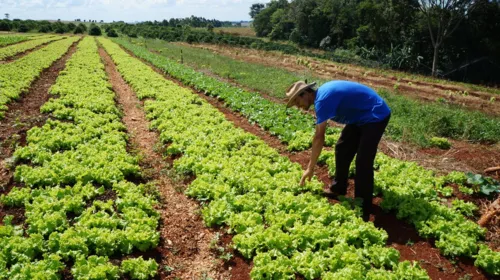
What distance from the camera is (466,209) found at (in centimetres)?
686

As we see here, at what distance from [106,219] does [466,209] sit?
22.7 ft

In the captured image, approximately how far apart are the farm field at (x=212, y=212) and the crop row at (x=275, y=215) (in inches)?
1.0

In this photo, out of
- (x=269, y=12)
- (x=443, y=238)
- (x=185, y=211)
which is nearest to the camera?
(x=443, y=238)

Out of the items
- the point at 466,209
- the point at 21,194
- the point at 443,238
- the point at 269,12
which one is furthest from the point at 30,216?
the point at 269,12

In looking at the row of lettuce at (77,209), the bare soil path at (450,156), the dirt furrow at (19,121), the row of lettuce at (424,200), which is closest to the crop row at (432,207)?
the row of lettuce at (424,200)

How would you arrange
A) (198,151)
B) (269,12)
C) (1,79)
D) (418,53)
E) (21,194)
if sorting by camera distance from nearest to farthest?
(21,194)
(198,151)
(1,79)
(418,53)
(269,12)

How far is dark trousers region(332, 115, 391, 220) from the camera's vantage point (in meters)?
5.96

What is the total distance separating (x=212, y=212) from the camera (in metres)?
6.55

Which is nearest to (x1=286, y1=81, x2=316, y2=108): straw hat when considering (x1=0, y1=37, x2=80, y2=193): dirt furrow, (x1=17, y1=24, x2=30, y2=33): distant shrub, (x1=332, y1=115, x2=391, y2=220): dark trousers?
(x1=332, y1=115, x2=391, y2=220): dark trousers

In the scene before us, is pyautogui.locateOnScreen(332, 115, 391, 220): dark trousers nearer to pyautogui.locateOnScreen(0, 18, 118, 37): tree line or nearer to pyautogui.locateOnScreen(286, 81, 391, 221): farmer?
pyautogui.locateOnScreen(286, 81, 391, 221): farmer

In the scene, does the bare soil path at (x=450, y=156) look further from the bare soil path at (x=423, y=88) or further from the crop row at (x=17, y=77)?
the crop row at (x=17, y=77)

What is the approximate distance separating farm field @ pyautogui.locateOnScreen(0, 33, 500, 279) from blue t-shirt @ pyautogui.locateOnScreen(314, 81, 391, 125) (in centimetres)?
169

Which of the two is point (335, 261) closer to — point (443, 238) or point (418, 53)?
point (443, 238)

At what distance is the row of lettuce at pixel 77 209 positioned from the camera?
5023 millimetres
